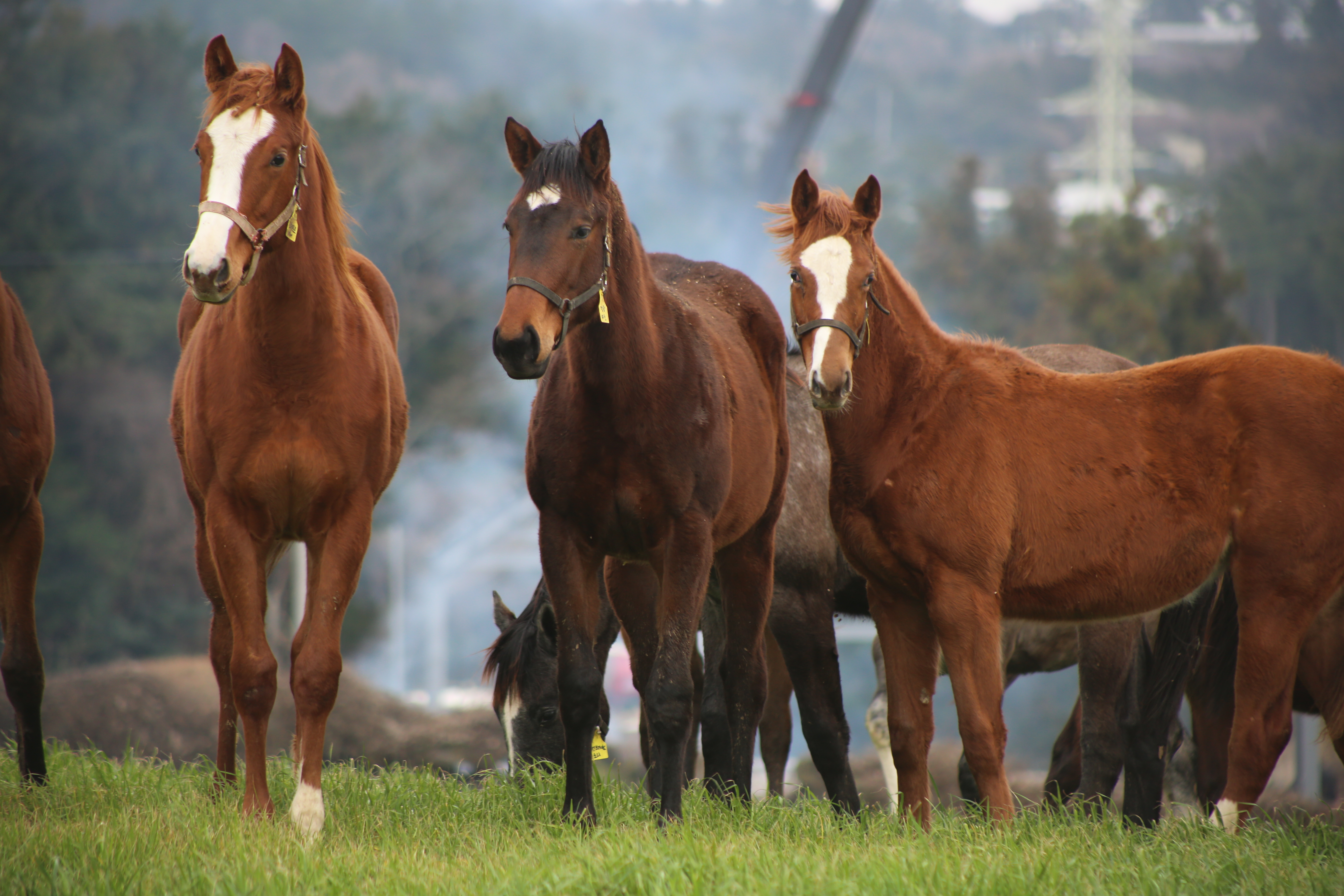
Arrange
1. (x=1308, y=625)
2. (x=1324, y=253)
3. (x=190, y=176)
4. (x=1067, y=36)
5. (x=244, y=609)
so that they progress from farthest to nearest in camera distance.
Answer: (x=1067, y=36), (x=1324, y=253), (x=190, y=176), (x=1308, y=625), (x=244, y=609)

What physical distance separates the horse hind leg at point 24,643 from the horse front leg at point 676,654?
2682mm

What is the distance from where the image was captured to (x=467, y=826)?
15.7 feet

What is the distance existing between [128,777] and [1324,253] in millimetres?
29823

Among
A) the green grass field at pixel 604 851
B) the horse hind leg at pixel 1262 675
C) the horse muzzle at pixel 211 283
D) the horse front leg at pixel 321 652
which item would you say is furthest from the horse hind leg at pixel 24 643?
the horse hind leg at pixel 1262 675

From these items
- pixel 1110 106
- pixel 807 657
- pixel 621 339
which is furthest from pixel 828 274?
pixel 1110 106

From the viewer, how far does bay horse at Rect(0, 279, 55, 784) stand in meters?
5.23

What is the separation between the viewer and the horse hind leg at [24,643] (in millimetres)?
5238

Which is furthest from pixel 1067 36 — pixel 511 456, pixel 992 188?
pixel 511 456

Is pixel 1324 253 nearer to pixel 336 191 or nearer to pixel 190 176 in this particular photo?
pixel 190 176

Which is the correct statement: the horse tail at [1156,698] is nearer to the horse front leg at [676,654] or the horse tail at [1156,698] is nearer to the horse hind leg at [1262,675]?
the horse hind leg at [1262,675]

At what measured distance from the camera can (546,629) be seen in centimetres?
641

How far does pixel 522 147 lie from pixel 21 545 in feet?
9.11

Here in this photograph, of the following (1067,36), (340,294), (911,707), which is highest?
(1067,36)

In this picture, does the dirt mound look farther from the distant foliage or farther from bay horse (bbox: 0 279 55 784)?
the distant foliage
